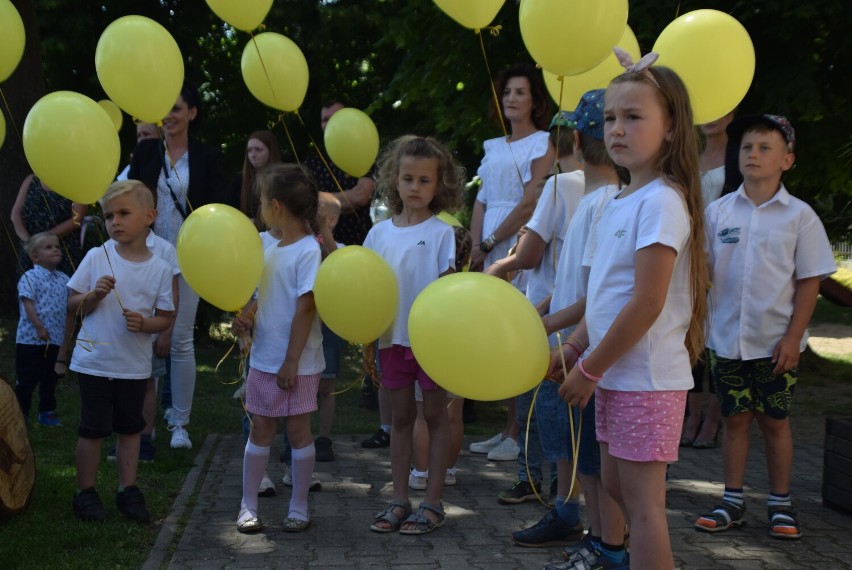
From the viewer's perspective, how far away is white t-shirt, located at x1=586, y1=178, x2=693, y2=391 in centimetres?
297

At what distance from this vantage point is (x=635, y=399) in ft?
9.98

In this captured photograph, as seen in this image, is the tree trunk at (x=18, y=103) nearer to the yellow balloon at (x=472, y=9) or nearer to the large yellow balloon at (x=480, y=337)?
the yellow balloon at (x=472, y=9)

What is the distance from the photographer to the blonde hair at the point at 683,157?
3059mm

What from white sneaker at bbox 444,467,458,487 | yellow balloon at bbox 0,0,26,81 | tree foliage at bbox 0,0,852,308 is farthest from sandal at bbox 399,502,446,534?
yellow balloon at bbox 0,0,26,81

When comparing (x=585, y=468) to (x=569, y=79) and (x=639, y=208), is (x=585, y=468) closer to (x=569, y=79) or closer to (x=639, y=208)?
(x=639, y=208)

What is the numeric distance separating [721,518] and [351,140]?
2.85 m

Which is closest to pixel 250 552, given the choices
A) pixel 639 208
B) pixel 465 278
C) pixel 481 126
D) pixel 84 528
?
pixel 84 528

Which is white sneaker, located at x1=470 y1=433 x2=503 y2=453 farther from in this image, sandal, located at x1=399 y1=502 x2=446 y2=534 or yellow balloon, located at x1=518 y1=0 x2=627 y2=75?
yellow balloon, located at x1=518 y1=0 x2=627 y2=75

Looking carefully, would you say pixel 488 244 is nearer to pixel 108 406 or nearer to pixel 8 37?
pixel 108 406

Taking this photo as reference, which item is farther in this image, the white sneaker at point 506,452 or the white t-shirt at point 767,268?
the white sneaker at point 506,452

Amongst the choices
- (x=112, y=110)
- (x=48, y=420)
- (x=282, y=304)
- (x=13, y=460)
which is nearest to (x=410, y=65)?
(x=112, y=110)

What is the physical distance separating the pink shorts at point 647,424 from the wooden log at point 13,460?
3.01m

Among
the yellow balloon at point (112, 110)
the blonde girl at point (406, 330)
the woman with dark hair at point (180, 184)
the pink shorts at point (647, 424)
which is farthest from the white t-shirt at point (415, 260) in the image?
the yellow balloon at point (112, 110)

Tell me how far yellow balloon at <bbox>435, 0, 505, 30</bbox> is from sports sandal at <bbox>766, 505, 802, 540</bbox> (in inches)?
105
